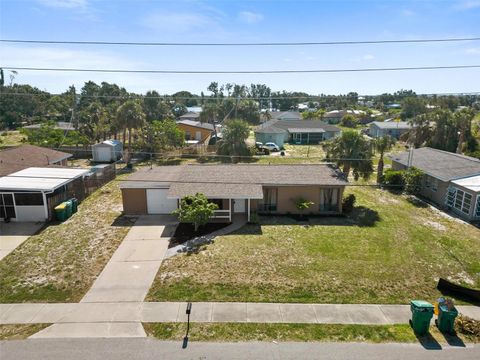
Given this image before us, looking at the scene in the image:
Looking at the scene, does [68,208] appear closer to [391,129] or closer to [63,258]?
[63,258]

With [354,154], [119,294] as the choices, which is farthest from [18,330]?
[354,154]

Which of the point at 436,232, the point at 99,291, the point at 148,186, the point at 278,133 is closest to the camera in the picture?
the point at 99,291

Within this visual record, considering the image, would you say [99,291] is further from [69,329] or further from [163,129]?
[163,129]

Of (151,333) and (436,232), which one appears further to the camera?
(436,232)

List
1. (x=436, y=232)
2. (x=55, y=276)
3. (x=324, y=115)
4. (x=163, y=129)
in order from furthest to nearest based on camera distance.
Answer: (x=324, y=115)
(x=163, y=129)
(x=436, y=232)
(x=55, y=276)

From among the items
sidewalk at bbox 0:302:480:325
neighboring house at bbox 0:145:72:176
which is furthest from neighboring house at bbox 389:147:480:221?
neighboring house at bbox 0:145:72:176

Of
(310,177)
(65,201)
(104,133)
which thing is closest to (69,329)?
(65,201)

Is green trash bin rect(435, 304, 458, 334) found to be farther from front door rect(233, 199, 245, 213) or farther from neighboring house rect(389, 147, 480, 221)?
neighboring house rect(389, 147, 480, 221)
